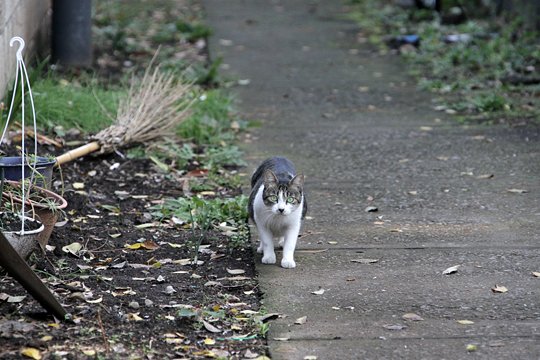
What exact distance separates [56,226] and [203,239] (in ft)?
2.88

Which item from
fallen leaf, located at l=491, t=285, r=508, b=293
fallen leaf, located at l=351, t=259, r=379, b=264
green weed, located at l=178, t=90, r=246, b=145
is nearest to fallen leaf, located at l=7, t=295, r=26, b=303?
fallen leaf, located at l=351, t=259, r=379, b=264

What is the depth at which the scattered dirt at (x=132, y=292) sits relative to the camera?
173 inches

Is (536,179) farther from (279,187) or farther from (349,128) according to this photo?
(279,187)

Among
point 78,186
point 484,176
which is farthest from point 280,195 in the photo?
point 484,176

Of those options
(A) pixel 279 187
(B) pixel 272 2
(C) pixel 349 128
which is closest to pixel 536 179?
(C) pixel 349 128

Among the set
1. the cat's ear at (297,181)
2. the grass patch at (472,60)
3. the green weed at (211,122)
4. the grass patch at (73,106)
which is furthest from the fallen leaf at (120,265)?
→ the grass patch at (472,60)

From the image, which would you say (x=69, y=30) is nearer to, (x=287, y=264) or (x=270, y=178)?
(x=270, y=178)

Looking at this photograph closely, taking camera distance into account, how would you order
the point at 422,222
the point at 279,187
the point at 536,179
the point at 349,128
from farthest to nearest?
1. the point at 349,128
2. the point at 536,179
3. the point at 422,222
4. the point at 279,187

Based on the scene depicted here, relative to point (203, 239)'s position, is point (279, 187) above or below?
above

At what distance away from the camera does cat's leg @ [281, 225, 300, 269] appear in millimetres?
5555

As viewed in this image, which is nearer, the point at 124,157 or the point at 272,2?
the point at 124,157

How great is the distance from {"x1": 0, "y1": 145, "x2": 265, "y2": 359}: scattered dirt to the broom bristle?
0.81 meters

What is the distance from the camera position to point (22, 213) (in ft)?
16.0

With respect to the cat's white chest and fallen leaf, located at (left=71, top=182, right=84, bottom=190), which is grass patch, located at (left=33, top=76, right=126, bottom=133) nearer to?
fallen leaf, located at (left=71, top=182, right=84, bottom=190)
